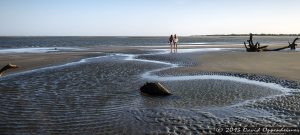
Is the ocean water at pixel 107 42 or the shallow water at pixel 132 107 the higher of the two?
the ocean water at pixel 107 42

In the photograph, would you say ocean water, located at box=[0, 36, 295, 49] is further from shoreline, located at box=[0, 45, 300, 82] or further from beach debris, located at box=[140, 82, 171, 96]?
beach debris, located at box=[140, 82, 171, 96]

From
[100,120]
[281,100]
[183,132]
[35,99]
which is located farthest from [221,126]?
[35,99]

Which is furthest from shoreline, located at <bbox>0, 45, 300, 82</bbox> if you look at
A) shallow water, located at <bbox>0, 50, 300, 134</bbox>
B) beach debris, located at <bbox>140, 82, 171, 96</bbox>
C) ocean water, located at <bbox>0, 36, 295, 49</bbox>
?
ocean water, located at <bbox>0, 36, 295, 49</bbox>

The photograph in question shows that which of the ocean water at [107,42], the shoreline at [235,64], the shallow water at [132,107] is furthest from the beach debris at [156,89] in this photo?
the ocean water at [107,42]

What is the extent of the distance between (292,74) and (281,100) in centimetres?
508

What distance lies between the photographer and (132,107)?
8.43 metres

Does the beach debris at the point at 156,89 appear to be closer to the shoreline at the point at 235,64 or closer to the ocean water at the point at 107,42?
the shoreline at the point at 235,64

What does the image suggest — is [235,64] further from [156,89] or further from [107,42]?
[107,42]

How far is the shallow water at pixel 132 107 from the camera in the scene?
262 inches

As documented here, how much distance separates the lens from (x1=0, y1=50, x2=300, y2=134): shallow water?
21.8 feet

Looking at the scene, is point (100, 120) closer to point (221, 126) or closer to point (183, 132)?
point (183, 132)

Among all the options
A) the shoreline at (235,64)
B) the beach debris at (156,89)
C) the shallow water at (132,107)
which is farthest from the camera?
the shoreline at (235,64)

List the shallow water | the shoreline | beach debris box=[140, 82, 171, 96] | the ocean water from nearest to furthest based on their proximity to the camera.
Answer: the shallow water
beach debris box=[140, 82, 171, 96]
the shoreline
the ocean water

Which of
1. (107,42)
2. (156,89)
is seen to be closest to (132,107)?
(156,89)
